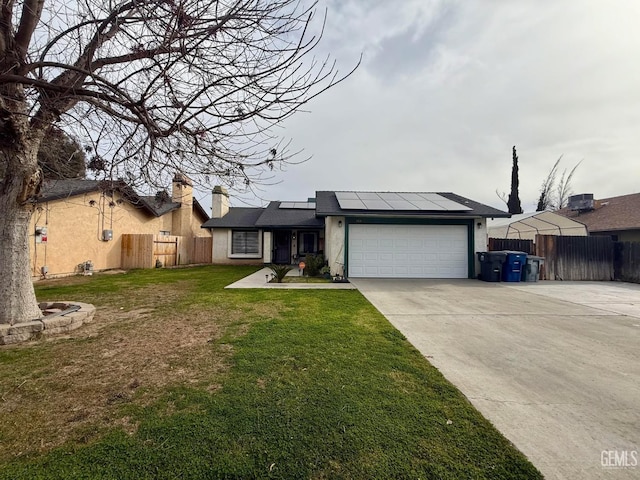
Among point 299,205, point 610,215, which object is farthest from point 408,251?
point 610,215

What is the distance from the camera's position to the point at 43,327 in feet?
14.3

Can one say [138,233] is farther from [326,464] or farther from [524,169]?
[524,169]

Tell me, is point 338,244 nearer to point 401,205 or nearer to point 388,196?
point 401,205

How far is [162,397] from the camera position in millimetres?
2670

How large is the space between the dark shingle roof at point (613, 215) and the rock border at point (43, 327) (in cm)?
2327

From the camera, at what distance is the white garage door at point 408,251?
1129 cm

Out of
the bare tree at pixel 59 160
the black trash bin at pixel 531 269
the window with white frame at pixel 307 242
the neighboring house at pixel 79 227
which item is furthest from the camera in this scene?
the window with white frame at pixel 307 242

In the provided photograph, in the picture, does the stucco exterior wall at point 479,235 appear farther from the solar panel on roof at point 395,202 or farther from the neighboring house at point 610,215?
the neighboring house at point 610,215

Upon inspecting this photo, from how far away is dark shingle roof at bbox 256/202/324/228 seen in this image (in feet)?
54.8

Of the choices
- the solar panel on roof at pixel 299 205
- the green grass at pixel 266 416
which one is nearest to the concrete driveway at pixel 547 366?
the green grass at pixel 266 416

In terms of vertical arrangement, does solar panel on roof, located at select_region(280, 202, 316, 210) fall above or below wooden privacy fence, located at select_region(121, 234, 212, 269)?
above

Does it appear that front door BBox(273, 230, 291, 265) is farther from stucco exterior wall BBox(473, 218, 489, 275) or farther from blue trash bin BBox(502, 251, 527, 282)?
blue trash bin BBox(502, 251, 527, 282)

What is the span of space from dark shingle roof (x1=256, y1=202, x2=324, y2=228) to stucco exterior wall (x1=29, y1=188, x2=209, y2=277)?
7032 millimetres

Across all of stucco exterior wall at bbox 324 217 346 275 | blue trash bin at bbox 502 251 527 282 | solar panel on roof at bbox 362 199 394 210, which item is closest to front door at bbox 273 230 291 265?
stucco exterior wall at bbox 324 217 346 275
